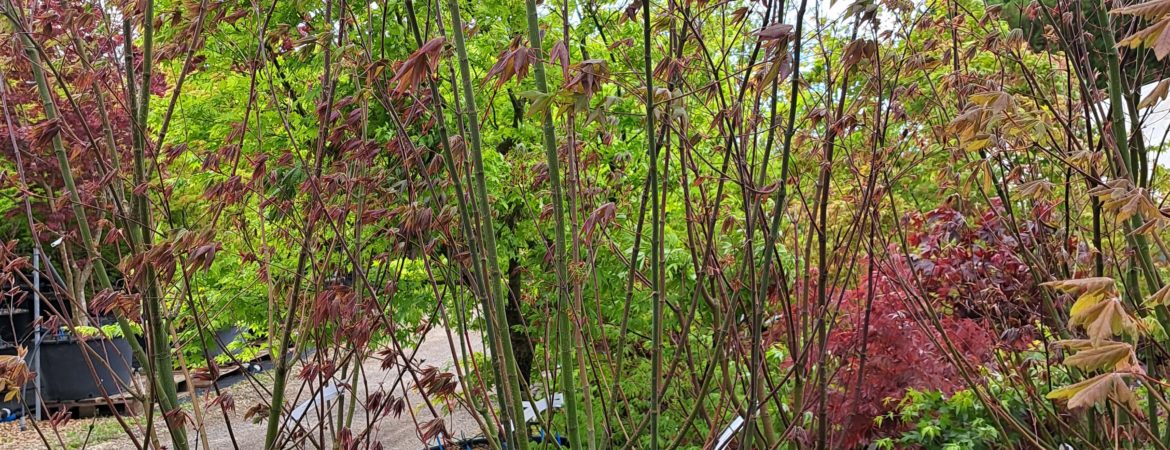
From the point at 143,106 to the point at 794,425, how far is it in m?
1.81

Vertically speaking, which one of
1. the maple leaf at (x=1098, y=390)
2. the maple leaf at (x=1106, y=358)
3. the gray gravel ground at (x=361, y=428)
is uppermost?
the maple leaf at (x=1106, y=358)

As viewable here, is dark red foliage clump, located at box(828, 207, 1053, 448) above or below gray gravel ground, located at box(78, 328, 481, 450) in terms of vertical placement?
above

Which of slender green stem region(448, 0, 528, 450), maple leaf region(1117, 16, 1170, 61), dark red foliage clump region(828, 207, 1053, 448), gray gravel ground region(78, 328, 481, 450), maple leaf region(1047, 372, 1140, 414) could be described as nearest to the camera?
maple leaf region(1117, 16, 1170, 61)

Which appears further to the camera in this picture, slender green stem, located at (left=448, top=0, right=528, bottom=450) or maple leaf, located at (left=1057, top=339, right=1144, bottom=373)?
slender green stem, located at (left=448, top=0, right=528, bottom=450)

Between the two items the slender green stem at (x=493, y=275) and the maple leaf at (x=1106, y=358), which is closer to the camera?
the maple leaf at (x=1106, y=358)

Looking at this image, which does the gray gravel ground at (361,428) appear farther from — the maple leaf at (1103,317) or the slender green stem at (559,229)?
the maple leaf at (1103,317)

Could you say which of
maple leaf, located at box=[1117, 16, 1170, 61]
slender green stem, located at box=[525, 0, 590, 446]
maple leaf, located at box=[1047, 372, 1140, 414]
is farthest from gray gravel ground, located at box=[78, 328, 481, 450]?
maple leaf, located at box=[1117, 16, 1170, 61]

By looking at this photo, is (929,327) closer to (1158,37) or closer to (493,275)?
(493,275)

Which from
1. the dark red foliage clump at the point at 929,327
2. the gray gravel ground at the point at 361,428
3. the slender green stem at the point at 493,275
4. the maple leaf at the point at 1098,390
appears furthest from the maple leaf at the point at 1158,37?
the gray gravel ground at the point at 361,428

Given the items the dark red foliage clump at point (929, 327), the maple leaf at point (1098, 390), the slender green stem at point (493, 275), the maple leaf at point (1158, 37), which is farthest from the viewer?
the dark red foliage clump at point (929, 327)

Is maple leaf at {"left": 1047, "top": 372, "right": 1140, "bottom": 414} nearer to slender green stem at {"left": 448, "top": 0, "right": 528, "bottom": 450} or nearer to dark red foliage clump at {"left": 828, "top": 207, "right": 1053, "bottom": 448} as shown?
slender green stem at {"left": 448, "top": 0, "right": 528, "bottom": 450}

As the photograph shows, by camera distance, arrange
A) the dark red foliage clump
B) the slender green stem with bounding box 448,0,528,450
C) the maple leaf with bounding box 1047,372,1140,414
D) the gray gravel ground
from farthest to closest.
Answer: the gray gravel ground → the dark red foliage clump → the slender green stem with bounding box 448,0,528,450 → the maple leaf with bounding box 1047,372,1140,414

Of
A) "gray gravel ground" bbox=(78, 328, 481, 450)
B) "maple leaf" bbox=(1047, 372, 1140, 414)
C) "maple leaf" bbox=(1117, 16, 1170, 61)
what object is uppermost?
"maple leaf" bbox=(1117, 16, 1170, 61)

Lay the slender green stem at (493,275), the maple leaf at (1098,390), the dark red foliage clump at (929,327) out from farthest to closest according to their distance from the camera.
→ the dark red foliage clump at (929,327), the slender green stem at (493,275), the maple leaf at (1098,390)
